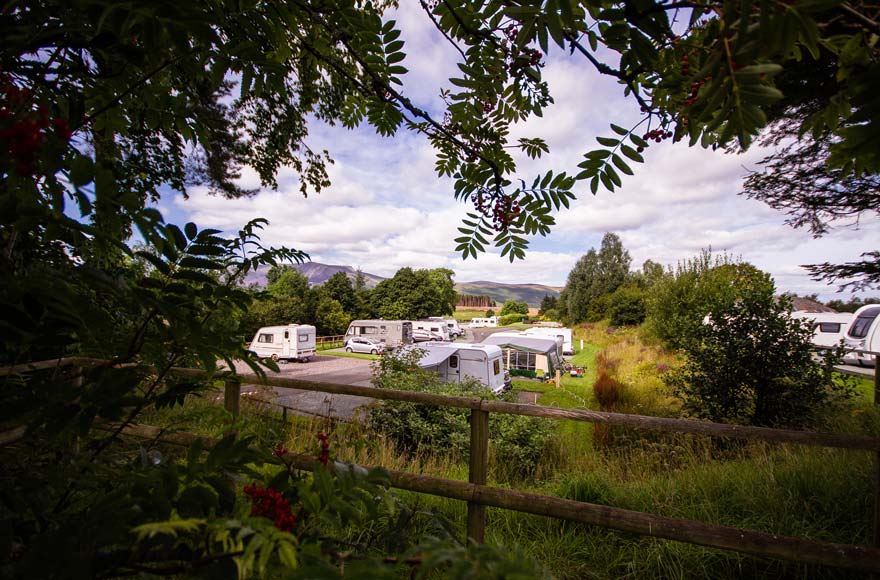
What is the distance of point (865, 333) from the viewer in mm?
14930

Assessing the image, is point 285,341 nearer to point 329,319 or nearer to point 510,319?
point 329,319

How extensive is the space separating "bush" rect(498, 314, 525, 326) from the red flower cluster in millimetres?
62588

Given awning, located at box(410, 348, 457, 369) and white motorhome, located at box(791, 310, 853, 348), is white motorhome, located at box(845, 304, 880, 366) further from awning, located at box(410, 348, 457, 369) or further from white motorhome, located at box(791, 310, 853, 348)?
awning, located at box(410, 348, 457, 369)

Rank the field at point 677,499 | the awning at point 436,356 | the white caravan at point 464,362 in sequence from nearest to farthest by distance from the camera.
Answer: the field at point 677,499 < the awning at point 436,356 < the white caravan at point 464,362

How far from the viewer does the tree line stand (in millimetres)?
40875

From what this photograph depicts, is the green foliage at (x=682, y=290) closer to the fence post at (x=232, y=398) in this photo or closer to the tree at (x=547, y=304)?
the fence post at (x=232, y=398)

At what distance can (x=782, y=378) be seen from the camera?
18.6ft

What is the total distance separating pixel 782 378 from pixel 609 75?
6831mm

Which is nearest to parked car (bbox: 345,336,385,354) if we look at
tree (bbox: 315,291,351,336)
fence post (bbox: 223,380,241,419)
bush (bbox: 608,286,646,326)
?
tree (bbox: 315,291,351,336)

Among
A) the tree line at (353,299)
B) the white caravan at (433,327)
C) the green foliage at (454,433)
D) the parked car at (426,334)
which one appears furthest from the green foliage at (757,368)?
the tree line at (353,299)

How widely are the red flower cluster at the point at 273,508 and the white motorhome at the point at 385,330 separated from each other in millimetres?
29394

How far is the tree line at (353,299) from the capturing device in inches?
1609

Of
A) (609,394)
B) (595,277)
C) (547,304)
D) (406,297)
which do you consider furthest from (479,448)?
(547,304)

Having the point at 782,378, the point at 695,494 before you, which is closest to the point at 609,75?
the point at 695,494
